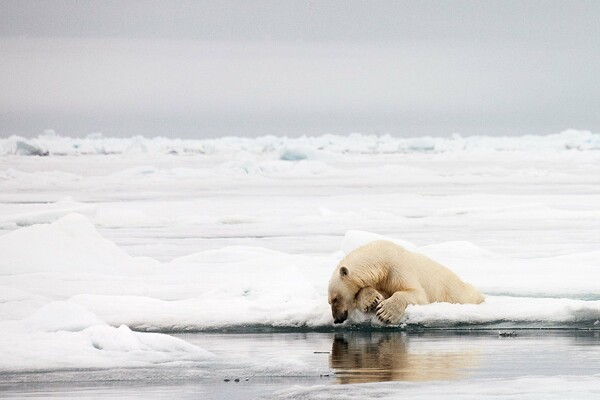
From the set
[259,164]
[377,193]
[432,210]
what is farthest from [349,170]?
[432,210]

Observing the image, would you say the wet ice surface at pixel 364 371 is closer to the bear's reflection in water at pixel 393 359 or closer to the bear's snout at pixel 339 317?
the bear's reflection in water at pixel 393 359

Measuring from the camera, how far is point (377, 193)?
2553cm

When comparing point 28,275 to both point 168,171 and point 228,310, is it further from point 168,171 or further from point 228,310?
point 168,171

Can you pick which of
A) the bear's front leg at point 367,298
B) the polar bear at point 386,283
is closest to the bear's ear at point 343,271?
the polar bear at point 386,283

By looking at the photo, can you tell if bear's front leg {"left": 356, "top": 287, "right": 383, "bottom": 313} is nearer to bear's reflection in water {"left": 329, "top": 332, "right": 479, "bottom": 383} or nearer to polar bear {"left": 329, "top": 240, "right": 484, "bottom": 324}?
polar bear {"left": 329, "top": 240, "right": 484, "bottom": 324}

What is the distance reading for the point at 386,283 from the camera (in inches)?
285

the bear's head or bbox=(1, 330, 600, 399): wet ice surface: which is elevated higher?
the bear's head

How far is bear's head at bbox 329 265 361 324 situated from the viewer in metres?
7.03

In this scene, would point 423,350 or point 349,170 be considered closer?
point 423,350

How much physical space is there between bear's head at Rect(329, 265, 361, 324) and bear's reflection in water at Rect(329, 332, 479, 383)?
0.16 metres

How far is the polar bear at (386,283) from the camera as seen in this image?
704 cm

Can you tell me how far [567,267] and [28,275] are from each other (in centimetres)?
437

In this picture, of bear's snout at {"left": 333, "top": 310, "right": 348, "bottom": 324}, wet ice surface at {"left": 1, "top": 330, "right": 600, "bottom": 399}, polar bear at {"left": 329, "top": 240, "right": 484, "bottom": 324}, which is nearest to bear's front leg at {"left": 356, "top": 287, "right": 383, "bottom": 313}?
polar bear at {"left": 329, "top": 240, "right": 484, "bottom": 324}

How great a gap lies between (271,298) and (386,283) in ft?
3.18
